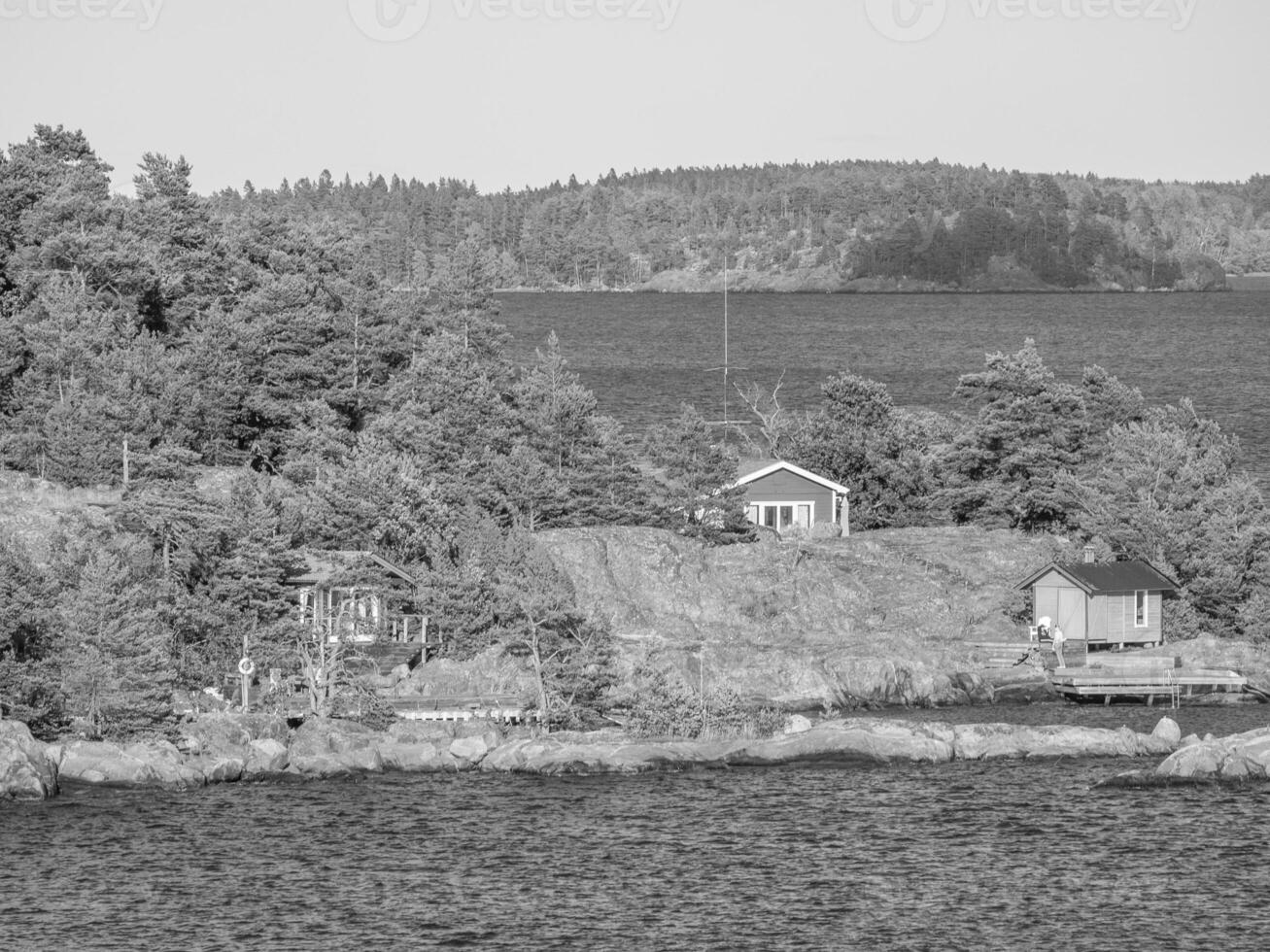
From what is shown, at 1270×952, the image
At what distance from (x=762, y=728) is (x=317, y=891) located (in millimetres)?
16663

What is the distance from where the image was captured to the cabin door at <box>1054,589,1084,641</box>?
2468 inches

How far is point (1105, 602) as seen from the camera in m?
62.4

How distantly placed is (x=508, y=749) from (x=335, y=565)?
39.1 ft

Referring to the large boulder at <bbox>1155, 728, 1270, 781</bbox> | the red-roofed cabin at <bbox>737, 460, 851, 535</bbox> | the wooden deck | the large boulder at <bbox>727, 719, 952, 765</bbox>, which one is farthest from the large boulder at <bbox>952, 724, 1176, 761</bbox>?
the red-roofed cabin at <bbox>737, 460, 851, 535</bbox>

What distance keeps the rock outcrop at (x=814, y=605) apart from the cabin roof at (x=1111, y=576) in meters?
2.35

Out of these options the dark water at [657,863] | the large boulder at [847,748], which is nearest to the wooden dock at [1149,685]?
the dark water at [657,863]

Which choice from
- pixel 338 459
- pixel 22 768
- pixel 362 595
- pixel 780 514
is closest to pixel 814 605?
pixel 780 514

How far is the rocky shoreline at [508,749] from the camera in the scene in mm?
47375

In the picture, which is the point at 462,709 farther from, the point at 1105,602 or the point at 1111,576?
the point at 1111,576

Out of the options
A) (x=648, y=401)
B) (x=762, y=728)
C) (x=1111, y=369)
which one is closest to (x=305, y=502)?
(x=762, y=728)

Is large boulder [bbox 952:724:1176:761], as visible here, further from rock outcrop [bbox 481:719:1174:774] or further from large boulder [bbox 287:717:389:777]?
large boulder [bbox 287:717:389:777]

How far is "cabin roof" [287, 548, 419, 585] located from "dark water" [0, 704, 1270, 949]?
37.2ft

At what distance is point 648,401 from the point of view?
135875 millimetres

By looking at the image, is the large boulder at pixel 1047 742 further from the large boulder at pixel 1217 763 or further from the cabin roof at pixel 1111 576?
the cabin roof at pixel 1111 576
